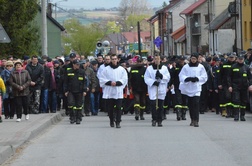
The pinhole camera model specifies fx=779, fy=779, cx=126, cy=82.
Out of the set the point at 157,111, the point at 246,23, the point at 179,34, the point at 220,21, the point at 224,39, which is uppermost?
the point at 179,34

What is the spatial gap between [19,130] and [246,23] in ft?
134

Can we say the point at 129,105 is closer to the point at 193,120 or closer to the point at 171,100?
the point at 171,100

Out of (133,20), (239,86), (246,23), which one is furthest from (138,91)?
(133,20)

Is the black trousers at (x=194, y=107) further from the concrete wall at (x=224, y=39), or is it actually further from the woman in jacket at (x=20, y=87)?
the concrete wall at (x=224, y=39)

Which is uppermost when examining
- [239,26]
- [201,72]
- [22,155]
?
[239,26]

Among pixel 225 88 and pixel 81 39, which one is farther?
pixel 81 39

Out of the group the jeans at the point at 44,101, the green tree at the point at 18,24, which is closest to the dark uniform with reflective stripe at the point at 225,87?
the jeans at the point at 44,101

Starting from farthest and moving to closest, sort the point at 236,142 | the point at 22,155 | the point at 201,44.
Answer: the point at 201,44 < the point at 236,142 < the point at 22,155

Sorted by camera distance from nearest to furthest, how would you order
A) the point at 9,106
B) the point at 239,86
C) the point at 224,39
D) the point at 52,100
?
the point at 239,86
the point at 9,106
the point at 52,100
the point at 224,39

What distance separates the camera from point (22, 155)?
14859mm

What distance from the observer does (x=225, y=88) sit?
24484 mm

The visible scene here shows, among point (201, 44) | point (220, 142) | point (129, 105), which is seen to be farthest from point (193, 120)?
point (201, 44)

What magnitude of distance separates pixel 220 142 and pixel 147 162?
347cm

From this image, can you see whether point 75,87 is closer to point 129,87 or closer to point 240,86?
point 129,87
